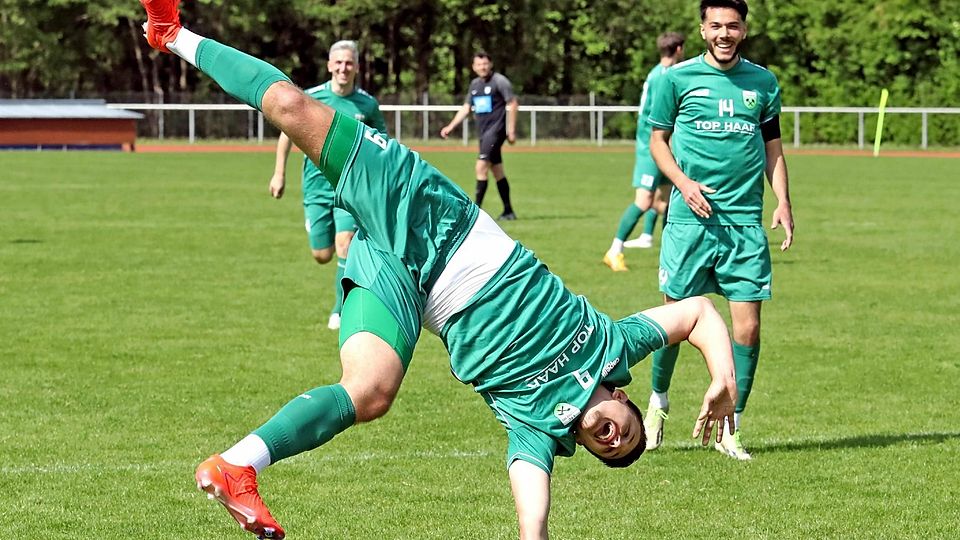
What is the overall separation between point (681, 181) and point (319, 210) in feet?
16.1

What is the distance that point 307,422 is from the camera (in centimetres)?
479

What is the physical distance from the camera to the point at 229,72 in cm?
544

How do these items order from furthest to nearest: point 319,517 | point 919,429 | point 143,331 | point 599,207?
1. point 599,207
2. point 143,331
3. point 919,429
4. point 319,517

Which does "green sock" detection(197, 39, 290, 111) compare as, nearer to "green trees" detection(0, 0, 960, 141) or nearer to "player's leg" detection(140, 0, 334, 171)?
"player's leg" detection(140, 0, 334, 171)

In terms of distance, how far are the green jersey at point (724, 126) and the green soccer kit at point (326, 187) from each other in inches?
176

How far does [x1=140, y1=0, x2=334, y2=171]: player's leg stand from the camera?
5.30 meters

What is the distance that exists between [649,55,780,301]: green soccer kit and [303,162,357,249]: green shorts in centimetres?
460

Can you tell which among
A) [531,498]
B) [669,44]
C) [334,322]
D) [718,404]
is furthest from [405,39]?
[531,498]

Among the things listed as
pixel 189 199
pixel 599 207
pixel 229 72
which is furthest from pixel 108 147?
pixel 229 72

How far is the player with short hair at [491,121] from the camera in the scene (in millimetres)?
21797

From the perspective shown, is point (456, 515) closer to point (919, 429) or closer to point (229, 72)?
point (229, 72)

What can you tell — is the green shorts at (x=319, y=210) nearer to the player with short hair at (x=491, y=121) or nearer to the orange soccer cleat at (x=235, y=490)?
the orange soccer cleat at (x=235, y=490)

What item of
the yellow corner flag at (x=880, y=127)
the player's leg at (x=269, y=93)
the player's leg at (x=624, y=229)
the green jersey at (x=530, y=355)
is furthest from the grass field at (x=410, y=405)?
the yellow corner flag at (x=880, y=127)

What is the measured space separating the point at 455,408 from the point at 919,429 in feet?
8.50
